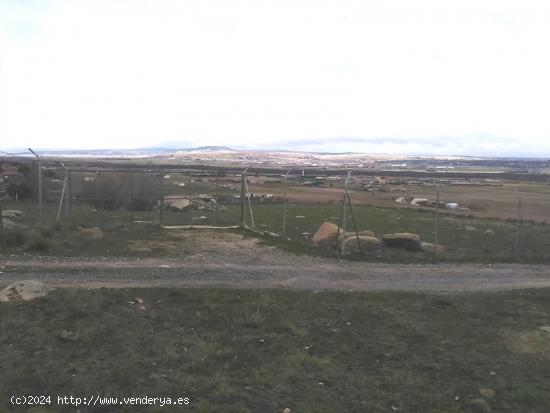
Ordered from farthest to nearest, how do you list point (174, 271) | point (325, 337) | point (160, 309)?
point (174, 271) < point (160, 309) < point (325, 337)

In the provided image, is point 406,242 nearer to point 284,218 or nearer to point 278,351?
point 284,218

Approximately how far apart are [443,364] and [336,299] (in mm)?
3185

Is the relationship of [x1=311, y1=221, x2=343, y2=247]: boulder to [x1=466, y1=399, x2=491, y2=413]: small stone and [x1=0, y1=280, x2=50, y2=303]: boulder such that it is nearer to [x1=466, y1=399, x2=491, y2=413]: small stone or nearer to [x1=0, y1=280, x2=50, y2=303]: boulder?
[x1=0, y1=280, x2=50, y2=303]: boulder

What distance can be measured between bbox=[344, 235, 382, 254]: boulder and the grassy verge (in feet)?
20.7

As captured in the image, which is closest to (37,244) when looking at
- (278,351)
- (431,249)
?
(278,351)

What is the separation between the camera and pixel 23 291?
910 centimetres

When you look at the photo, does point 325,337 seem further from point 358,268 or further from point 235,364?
point 358,268

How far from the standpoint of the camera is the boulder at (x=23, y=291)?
29.2 feet

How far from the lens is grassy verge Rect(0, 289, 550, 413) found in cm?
613

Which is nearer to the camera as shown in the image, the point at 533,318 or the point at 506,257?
the point at 533,318

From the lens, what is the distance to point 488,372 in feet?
23.1

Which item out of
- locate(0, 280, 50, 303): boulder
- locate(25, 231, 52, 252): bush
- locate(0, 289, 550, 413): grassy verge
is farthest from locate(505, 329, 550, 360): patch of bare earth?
locate(25, 231, 52, 252): bush

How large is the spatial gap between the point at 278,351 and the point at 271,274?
17.3ft

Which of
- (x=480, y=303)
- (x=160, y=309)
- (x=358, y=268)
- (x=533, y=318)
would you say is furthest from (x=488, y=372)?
(x=358, y=268)
